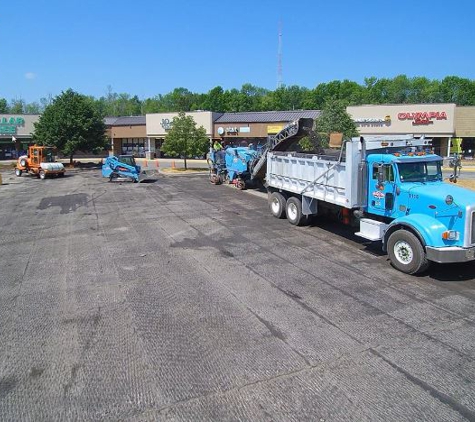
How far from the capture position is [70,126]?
42094mm

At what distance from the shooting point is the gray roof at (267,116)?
53.8 meters

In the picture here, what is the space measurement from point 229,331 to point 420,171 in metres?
6.85

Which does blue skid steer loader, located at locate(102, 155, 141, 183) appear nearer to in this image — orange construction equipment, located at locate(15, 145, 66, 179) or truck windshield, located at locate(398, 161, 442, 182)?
orange construction equipment, located at locate(15, 145, 66, 179)

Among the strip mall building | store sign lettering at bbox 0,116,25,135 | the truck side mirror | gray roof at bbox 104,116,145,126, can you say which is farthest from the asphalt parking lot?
gray roof at bbox 104,116,145,126

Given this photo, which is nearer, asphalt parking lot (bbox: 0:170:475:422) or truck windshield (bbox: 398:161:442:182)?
asphalt parking lot (bbox: 0:170:475:422)

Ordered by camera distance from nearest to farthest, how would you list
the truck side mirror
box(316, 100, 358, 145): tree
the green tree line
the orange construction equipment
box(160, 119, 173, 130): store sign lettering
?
1. the truck side mirror
2. the orange construction equipment
3. box(316, 100, 358, 145): tree
4. box(160, 119, 173, 130): store sign lettering
5. the green tree line

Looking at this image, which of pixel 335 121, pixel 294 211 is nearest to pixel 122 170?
pixel 294 211

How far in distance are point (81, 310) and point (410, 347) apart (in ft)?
17.9

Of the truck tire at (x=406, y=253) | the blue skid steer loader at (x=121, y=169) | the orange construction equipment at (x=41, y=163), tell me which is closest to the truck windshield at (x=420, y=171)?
the truck tire at (x=406, y=253)

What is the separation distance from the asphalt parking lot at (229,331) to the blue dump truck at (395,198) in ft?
2.33

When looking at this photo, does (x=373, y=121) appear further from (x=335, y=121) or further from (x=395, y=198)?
(x=395, y=198)

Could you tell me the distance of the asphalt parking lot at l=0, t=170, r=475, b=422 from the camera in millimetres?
5027

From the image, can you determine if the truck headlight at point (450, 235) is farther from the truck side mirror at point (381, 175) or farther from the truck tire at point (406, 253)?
the truck side mirror at point (381, 175)

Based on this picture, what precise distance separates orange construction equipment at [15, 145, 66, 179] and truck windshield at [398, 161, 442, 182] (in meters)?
30.3
